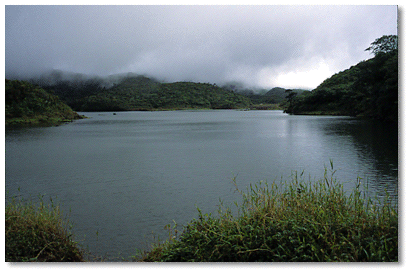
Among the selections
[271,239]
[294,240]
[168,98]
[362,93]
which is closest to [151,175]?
[271,239]

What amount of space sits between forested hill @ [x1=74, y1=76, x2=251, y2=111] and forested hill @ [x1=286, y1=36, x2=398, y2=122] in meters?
49.5

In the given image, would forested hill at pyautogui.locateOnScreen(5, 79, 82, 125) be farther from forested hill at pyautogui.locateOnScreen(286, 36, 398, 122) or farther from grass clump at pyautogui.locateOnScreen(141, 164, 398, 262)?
forested hill at pyautogui.locateOnScreen(286, 36, 398, 122)

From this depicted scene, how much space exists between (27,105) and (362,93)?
126 feet

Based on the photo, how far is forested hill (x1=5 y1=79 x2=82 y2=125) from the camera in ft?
90.0

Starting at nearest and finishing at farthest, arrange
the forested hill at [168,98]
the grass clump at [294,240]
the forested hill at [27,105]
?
the grass clump at [294,240]
the forested hill at [27,105]
the forested hill at [168,98]

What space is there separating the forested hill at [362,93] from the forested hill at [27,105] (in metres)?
25.8

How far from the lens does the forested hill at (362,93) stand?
93.7 feet

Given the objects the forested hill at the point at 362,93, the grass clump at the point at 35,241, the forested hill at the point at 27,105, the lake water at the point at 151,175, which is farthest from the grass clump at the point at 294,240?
the forested hill at the point at 362,93

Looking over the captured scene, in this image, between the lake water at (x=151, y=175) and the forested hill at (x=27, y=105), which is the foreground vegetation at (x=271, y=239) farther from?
the forested hill at (x=27, y=105)

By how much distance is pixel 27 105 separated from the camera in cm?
3366

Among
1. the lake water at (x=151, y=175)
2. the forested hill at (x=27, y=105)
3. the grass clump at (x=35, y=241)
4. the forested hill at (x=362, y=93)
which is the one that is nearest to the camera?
the grass clump at (x=35, y=241)

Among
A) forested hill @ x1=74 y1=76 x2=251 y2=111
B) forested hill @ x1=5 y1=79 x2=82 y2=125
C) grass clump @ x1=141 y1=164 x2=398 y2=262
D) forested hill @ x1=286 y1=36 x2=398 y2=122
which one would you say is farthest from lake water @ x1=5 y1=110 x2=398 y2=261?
forested hill @ x1=74 y1=76 x2=251 y2=111

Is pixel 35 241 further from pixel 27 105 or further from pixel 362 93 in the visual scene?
pixel 362 93

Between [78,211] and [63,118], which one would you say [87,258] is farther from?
[63,118]
